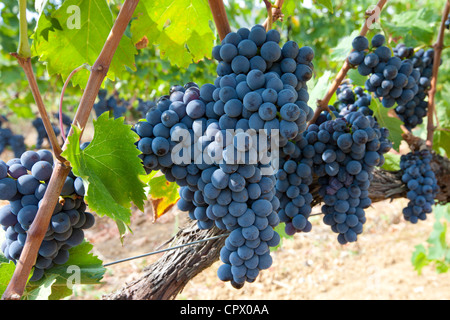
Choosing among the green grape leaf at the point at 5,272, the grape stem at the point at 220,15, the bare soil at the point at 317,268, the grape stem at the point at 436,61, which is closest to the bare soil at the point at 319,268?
the bare soil at the point at 317,268

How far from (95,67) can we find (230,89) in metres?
0.24

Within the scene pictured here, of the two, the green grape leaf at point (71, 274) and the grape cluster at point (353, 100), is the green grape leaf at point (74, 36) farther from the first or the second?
the grape cluster at point (353, 100)

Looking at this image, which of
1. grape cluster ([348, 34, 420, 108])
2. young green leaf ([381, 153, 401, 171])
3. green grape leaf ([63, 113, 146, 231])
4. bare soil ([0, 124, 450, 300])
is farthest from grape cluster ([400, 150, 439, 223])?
bare soil ([0, 124, 450, 300])

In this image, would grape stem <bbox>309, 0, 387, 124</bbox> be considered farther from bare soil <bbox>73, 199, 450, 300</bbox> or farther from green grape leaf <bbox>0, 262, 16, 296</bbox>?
bare soil <bbox>73, 199, 450, 300</bbox>

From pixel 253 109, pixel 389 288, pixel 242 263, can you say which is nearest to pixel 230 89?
pixel 253 109

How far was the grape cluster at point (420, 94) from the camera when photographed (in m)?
1.38

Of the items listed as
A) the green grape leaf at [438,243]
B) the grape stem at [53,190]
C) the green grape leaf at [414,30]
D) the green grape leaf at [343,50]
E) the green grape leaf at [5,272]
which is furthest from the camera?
the green grape leaf at [438,243]

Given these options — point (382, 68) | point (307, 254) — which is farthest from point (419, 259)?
point (382, 68)

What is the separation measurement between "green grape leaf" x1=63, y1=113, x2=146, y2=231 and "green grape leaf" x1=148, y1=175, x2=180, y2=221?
0.96 ft

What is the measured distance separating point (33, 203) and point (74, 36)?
446mm

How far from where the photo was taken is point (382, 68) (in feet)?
3.19

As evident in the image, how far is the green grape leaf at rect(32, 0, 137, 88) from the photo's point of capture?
84cm

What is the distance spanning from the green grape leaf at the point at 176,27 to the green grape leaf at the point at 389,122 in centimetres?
65

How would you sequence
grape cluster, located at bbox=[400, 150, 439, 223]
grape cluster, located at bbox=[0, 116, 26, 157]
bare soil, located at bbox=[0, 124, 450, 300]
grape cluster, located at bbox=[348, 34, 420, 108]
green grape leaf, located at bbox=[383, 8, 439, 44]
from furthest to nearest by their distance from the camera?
1. bare soil, located at bbox=[0, 124, 450, 300]
2. grape cluster, located at bbox=[0, 116, 26, 157]
3. green grape leaf, located at bbox=[383, 8, 439, 44]
4. grape cluster, located at bbox=[400, 150, 439, 223]
5. grape cluster, located at bbox=[348, 34, 420, 108]
